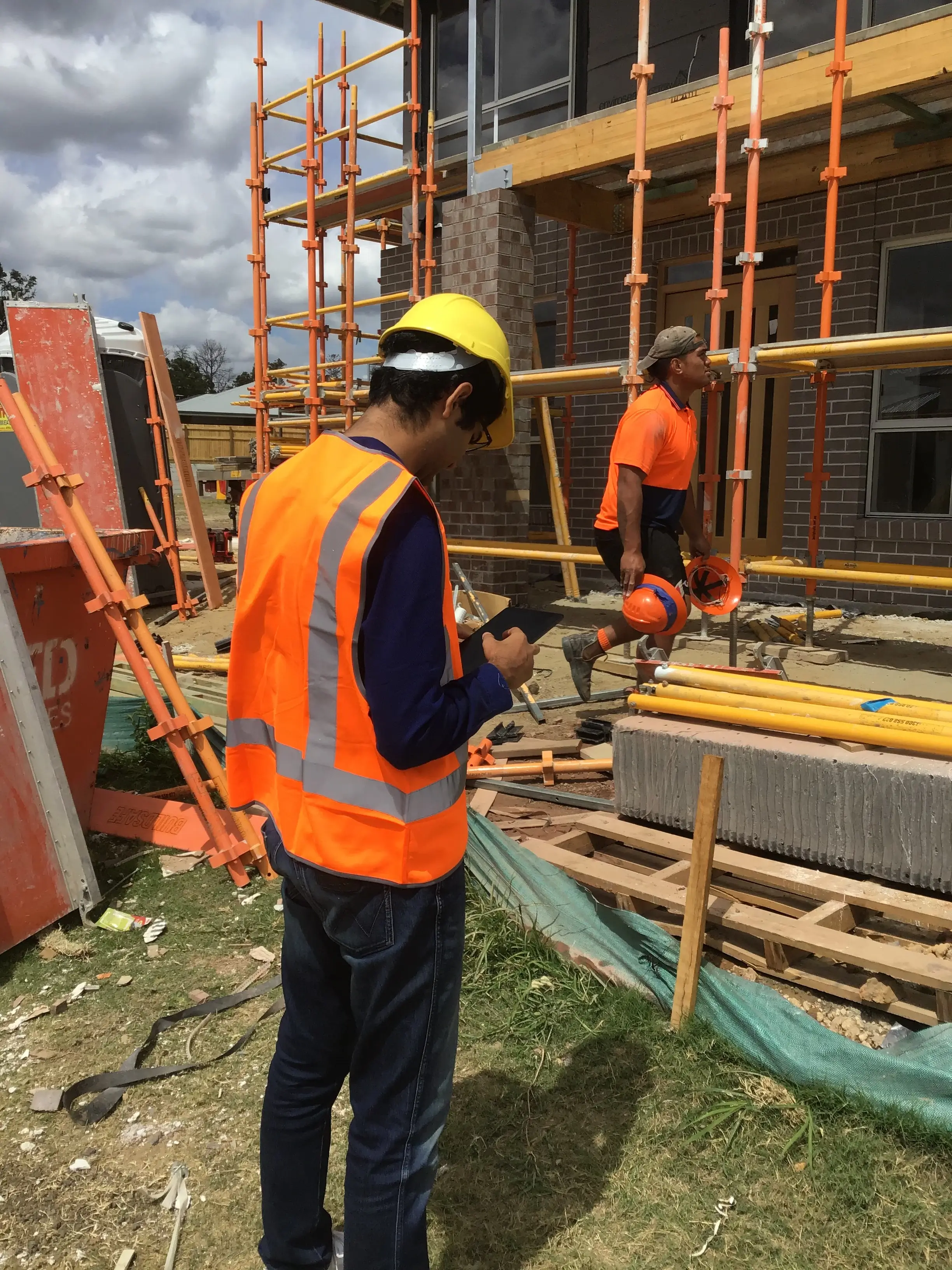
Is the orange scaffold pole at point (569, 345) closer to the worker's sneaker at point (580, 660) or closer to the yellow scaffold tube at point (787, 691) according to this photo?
the worker's sneaker at point (580, 660)

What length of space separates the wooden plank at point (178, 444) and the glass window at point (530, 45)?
4.96 meters

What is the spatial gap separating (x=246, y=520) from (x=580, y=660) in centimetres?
420

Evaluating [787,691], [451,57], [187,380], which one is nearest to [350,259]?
[451,57]

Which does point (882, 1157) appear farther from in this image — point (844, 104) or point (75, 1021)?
point (844, 104)

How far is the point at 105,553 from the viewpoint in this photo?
13.0 ft

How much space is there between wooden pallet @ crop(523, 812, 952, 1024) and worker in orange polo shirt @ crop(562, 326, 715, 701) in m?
1.92

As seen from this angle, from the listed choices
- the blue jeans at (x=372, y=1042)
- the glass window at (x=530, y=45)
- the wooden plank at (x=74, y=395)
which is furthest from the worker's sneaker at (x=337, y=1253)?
the glass window at (x=530, y=45)

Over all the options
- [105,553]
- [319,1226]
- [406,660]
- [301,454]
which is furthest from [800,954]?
[105,553]

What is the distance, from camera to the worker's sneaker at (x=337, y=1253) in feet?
6.21

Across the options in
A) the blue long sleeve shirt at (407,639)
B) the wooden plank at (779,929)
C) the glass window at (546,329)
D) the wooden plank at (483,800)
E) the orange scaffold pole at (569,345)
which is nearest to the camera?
the blue long sleeve shirt at (407,639)

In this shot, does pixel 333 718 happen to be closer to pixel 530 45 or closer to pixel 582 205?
pixel 582 205

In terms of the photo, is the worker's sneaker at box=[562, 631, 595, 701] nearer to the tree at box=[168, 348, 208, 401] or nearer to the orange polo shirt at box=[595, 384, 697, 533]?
the orange polo shirt at box=[595, 384, 697, 533]

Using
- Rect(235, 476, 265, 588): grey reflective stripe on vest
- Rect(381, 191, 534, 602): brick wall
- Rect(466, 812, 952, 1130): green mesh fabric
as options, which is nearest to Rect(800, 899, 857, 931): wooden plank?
Rect(466, 812, 952, 1130): green mesh fabric

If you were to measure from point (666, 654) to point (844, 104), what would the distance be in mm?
4148
